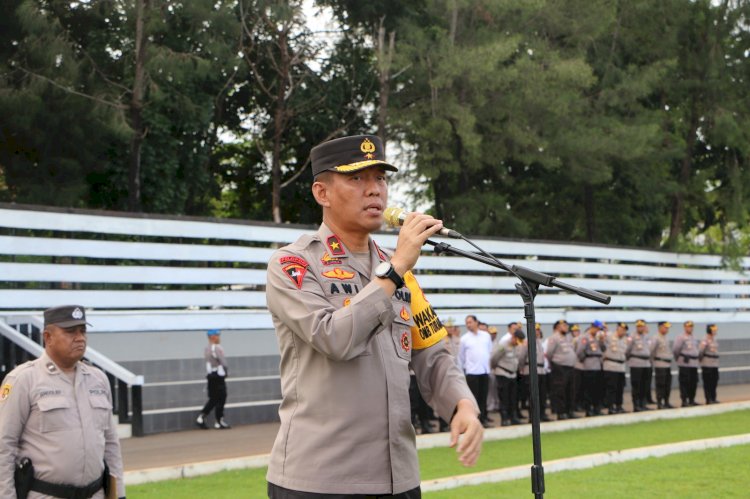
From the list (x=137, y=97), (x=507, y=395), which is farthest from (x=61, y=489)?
(x=137, y=97)

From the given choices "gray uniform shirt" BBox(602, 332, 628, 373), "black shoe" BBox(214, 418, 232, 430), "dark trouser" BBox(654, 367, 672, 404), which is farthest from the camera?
"dark trouser" BBox(654, 367, 672, 404)

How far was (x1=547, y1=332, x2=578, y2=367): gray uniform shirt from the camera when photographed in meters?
21.9

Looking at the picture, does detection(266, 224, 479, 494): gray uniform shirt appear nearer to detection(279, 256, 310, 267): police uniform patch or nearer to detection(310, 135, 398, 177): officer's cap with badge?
detection(279, 256, 310, 267): police uniform patch

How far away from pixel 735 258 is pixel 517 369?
16474 millimetres

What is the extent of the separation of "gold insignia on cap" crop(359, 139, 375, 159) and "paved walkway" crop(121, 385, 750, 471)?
10.1 metres

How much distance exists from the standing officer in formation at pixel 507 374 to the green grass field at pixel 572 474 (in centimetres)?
248

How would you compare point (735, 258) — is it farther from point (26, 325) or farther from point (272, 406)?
point (26, 325)

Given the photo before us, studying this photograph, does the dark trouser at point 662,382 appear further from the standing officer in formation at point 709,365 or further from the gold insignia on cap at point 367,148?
the gold insignia on cap at point 367,148

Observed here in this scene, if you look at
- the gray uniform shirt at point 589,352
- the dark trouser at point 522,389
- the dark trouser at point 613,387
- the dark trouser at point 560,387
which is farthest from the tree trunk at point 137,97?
the dark trouser at point 613,387

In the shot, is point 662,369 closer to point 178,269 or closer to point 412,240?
point 178,269

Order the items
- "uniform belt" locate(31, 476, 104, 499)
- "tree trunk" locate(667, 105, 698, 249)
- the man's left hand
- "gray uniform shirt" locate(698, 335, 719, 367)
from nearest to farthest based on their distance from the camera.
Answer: the man's left hand < "uniform belt" locate(31, 476, 104, 499) < "gray uniform shirt" locate(698, 335, 719, 367) < "tree trunk" locate(667, 105, 698, 249)

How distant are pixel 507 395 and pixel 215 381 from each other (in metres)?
5.34

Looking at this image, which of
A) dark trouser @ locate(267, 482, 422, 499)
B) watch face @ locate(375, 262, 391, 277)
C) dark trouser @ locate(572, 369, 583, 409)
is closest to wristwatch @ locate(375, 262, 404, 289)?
watch face @ locate(375, 262, 391, 277)

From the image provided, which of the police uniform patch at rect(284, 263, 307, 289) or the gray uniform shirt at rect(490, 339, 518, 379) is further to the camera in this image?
the gray uniform shirt at rect(490, 339, 518, 379)
